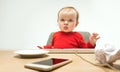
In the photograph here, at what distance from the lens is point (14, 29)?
275 cm

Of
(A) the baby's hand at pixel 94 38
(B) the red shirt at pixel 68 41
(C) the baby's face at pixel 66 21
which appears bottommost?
(B) the red shirt at pixel 68 41

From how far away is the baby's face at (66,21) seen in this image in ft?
5.70

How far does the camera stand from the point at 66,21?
176 centimetres

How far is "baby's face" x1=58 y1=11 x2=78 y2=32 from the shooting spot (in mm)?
1736

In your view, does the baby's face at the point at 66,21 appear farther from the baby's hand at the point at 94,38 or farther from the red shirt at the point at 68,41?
the baby's hand at the point at 94,38

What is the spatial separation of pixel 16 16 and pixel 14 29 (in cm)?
17

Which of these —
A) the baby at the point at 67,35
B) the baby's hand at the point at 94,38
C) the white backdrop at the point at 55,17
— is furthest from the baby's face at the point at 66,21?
the white backdrop at the point at 55,17

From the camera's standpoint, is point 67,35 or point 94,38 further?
point 67,35

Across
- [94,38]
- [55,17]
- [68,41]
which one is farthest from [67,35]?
[55,17]

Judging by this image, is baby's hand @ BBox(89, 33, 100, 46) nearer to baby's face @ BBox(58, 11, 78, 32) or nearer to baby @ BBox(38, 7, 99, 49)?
baby @ BBox(38, 7, 99, 49)

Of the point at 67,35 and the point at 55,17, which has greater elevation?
the point at 55,17

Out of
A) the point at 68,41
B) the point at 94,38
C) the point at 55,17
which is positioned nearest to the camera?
the point at 94,38

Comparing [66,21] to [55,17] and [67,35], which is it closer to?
[67,35]

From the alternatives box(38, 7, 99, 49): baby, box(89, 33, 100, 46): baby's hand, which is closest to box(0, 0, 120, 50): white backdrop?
box(38, 7, 99, 49): baby
